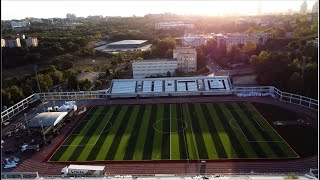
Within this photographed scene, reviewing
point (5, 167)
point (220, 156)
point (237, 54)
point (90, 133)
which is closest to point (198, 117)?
point (220, 156)

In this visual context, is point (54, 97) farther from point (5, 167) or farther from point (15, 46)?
point (15, 46)

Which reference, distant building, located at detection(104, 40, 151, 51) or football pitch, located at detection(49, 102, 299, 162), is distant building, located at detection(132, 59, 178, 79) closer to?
football pitch, located at detection(49, 102, 299, 162)

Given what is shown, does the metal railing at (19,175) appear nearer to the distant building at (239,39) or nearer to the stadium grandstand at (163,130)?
the stadium grandstand at (163,130)

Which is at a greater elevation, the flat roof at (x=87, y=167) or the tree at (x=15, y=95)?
the tree at (x=15, y=95)

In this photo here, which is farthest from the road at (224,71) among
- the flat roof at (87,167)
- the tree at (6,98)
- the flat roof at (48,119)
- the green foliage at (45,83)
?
the flat roof at (87,167)

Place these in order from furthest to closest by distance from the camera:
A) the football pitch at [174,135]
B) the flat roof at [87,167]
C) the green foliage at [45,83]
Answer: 1. the green foliage at [45,83]
2. the football pitch at [174,135]
3. the flat roof at [87,167]

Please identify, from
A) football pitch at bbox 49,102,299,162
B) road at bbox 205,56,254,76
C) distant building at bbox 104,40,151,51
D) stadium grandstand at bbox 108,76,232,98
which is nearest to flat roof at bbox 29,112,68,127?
football pitch at bbox 49,102,299,162

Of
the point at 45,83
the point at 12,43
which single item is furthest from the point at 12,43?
the point at 45,83
